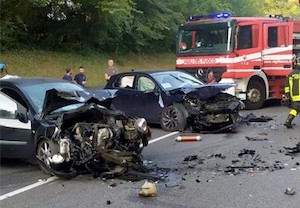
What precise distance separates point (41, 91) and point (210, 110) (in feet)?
12.9

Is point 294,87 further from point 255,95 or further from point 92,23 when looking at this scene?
point 92,23

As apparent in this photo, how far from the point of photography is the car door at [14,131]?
706 cm

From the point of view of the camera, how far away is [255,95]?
14.6m

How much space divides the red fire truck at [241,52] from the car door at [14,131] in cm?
752

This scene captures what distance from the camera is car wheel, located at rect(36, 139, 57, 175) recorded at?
6.50 meters

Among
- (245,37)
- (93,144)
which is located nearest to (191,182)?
(93,144)

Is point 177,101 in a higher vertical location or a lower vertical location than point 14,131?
higher

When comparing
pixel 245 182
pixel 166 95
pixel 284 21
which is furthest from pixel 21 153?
pixel 284 21

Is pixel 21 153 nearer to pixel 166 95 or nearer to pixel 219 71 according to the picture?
pixel 166 95

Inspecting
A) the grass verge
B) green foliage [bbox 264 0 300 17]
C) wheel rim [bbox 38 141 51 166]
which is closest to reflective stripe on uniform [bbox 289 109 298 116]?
wheel rim [bbox 38 141 51 166]

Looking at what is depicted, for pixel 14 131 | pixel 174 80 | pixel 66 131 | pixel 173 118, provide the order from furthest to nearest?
1. pixel 174 80
2. pixel 173 118
3. pixel 14 131
4. pixel 66 131

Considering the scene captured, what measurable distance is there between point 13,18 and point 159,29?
10875 millimetres

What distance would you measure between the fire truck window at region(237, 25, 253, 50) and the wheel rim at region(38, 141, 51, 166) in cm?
835

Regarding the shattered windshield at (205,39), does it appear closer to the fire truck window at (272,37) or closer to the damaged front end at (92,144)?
the fire truck window at (272,37)
